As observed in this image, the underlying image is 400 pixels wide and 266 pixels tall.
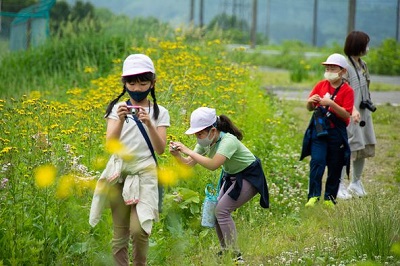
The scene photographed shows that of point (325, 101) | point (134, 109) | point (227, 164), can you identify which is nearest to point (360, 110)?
point (325, 101)

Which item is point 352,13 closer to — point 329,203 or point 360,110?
point 360,110

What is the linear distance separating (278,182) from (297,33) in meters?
120

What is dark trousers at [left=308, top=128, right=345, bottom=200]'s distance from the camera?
830cm

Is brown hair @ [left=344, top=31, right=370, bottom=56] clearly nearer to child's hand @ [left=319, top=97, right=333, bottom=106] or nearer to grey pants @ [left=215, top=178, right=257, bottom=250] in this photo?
child's hand @ [left=319, top=97, right=333, bottom=106]

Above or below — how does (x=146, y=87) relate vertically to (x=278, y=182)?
above

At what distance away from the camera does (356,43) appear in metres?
8.95

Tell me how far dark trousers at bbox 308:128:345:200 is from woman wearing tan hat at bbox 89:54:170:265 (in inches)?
118

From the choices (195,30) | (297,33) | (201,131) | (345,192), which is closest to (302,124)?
(195,30)

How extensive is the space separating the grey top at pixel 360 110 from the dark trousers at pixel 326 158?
2.94ft

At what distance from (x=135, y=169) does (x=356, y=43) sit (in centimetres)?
405

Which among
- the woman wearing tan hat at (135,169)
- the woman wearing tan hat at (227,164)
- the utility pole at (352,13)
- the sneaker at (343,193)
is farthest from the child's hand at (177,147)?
the utility pole at (352,13)

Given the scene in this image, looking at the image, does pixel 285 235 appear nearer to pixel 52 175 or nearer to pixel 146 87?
pixel 146 87

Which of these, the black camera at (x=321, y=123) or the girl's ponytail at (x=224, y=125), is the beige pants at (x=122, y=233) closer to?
the girl's ponytail at (x=224, y=125)

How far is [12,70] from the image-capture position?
17.1 m
